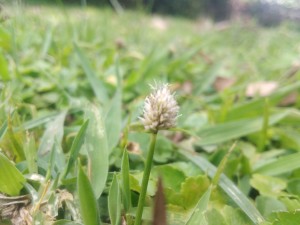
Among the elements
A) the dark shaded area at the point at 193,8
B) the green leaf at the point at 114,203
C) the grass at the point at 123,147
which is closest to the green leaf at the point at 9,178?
the grass at the point at 123,147

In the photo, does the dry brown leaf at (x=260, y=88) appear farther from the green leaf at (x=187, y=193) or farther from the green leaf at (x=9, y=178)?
the green leaf at (x=9, y=178)

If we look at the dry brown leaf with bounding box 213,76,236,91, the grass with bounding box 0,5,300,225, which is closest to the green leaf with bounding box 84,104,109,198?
the grass with bounding box 0,5,300,225

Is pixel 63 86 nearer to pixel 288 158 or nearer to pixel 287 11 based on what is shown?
pixel 288 158

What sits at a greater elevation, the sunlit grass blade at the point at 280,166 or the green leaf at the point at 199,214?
the green leaf at the point at 199,214

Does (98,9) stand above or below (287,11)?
below

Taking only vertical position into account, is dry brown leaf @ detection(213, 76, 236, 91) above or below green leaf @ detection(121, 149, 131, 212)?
below

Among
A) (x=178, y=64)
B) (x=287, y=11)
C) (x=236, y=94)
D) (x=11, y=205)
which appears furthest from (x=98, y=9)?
(x=11, y=205)

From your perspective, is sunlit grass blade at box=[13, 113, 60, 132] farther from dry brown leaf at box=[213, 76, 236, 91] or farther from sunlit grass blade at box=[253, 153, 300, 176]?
dry brown leaf at box=[213, 76, 236, 91]
